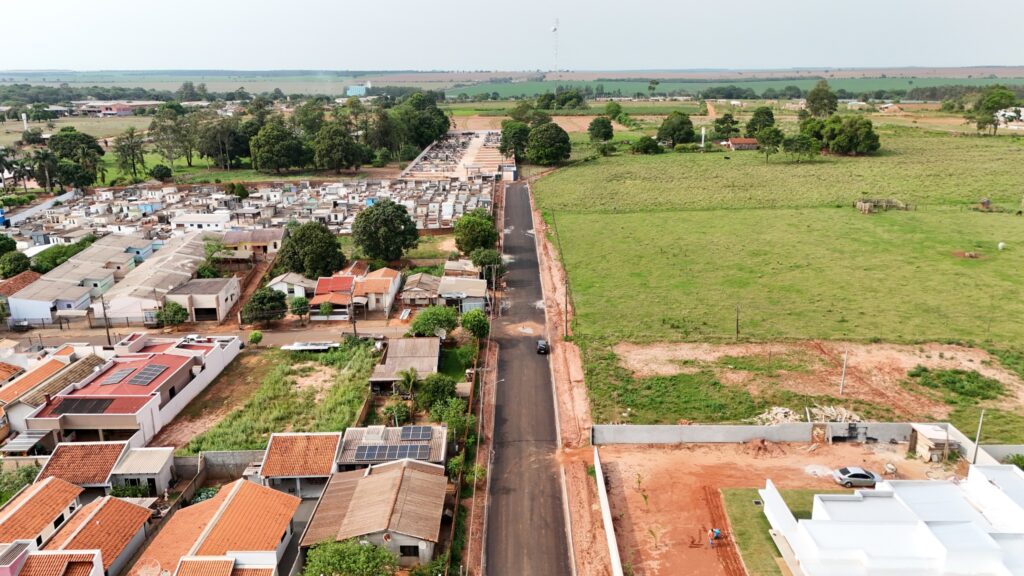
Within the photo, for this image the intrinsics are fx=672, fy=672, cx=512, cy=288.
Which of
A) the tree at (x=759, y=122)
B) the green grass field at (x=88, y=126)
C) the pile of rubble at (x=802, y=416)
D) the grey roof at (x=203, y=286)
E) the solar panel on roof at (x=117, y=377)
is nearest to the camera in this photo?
the pile of rubble at (x=802, y=416)

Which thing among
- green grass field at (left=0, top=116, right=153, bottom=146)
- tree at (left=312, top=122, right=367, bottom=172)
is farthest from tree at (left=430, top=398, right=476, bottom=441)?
green grass field at (left=0, top=116, right=153, bottom=146)

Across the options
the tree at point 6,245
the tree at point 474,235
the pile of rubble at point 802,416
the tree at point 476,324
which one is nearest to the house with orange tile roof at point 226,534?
the tree at point 476,324

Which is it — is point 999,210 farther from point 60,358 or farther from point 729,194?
point 60,358

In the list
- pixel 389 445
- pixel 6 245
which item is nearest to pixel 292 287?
pixel 389 445

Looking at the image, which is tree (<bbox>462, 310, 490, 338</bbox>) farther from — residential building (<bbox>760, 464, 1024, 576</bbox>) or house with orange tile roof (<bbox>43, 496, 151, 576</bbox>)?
house with orange tile roof (<bbox>43, 496, 151, 576</bbox>)

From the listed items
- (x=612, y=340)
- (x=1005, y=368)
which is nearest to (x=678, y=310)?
(x=612, y=340)

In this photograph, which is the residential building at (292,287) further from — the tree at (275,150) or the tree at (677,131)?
the tree at (677,131)

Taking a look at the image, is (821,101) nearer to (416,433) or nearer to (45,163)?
(45,163)
